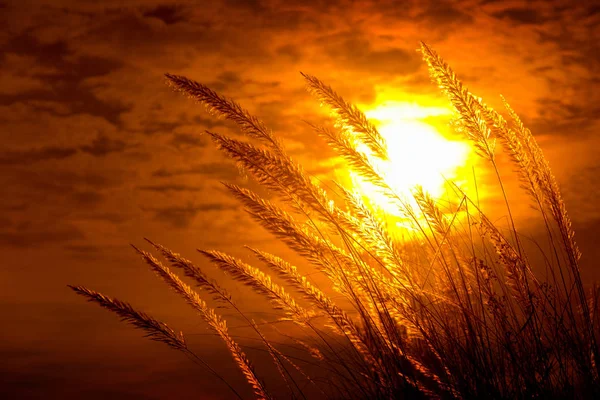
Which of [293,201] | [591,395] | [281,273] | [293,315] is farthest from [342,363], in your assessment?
[591,395]

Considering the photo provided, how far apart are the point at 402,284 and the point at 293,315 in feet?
1.77

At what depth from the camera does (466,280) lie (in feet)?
11.5

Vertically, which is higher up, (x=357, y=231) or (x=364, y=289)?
(x=357, y=231)

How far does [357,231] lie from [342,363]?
70 centimetres

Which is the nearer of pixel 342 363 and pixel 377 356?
pixel 377 356

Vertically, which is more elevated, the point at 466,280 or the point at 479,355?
the point at 466,280

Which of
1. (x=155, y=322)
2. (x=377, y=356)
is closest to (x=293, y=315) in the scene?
(x=377, y=356)

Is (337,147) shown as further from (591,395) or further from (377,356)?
(591,395)

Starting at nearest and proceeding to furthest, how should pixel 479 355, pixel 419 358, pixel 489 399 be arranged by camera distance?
pixel 489 399 → pixel 479 355 → pixel 419 358

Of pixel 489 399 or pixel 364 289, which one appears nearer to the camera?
pixel 489 399

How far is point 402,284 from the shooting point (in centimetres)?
322

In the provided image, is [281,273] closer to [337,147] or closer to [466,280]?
[337,147]

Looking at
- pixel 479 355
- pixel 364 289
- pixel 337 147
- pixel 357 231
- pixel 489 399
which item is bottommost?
pixel 489 399

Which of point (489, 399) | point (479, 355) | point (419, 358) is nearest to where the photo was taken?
point (489, 399)
